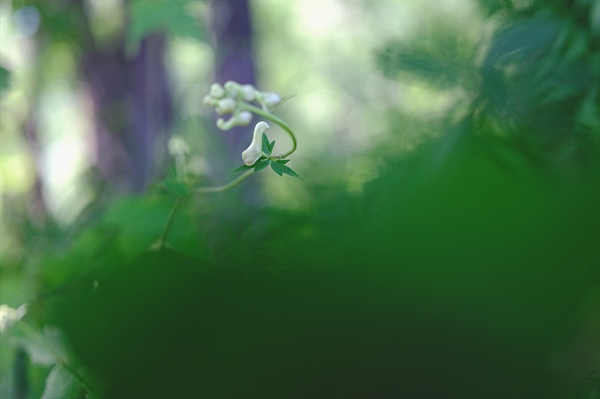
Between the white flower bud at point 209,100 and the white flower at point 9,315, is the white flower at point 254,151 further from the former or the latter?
the white flower at point 9,315

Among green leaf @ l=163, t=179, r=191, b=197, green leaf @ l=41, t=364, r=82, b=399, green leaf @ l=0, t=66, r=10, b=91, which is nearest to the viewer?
green leaf @ l=41, t=364, r=82, b=399

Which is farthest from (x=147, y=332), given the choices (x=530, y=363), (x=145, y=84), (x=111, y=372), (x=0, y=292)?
(x=145, y=84)

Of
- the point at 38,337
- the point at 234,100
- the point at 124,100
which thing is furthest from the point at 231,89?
the point at 124,100

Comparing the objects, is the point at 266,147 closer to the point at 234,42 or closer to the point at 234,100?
the point at 234,100

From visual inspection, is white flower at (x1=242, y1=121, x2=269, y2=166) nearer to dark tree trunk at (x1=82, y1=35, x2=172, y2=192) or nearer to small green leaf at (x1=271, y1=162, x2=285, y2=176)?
small green leaf at (x1=271, y1=162, x2=285, y2=176)

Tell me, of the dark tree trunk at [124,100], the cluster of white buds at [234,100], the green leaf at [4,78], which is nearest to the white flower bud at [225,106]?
the cluster of white buds at [234,100]

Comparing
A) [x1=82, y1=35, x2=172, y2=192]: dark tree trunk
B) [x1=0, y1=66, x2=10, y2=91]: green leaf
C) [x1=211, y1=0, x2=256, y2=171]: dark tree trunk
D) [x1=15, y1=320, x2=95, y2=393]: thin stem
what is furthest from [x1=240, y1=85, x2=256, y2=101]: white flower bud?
[x1=82, y1=35, x2=172, y2=192]: dark tree trunk
